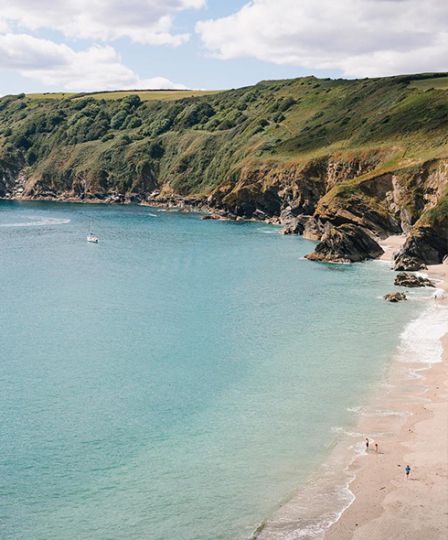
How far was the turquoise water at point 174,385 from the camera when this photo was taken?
37.4 metres

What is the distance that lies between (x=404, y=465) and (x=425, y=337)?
28.1m

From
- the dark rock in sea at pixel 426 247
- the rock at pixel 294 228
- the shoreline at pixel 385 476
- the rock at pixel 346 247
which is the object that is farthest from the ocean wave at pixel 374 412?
the rock at pixel 294 228

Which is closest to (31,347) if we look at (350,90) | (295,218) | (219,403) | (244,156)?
(219,403)

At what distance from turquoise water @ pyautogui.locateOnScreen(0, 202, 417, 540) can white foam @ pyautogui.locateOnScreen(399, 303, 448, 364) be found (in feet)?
4.72

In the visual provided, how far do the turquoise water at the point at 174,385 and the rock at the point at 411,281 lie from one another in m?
2.32

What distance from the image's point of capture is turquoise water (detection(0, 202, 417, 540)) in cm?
3738

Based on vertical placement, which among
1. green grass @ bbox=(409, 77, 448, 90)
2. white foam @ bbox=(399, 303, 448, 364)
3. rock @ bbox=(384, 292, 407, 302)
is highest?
green grass @ bbox=(409, 77, 448, 90)

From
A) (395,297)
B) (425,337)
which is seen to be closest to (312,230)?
(395,297)

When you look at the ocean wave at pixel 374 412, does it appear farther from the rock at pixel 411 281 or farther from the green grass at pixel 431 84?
the green grass at pixel 431 84

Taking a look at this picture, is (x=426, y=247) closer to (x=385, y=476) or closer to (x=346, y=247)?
(x=346, y=247)

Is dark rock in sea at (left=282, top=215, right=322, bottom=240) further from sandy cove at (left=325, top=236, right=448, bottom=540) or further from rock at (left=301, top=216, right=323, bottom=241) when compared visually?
sandy cove at (left=325, top=236, right=448, bottom=540)

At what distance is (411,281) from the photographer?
296 ft

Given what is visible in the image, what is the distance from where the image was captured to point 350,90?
199375 mm

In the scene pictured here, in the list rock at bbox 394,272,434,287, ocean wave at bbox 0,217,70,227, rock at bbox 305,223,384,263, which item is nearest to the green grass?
rock at bbox 305,223,384,263
